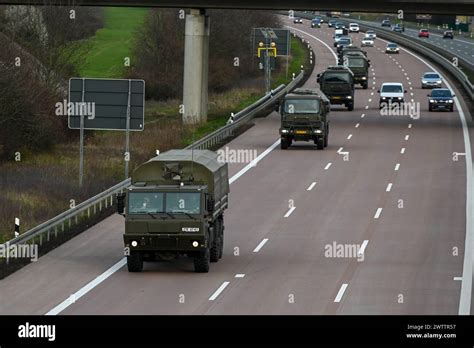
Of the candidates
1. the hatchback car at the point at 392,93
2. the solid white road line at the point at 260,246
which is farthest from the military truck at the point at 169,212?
the hatchback car at the point at 392,93

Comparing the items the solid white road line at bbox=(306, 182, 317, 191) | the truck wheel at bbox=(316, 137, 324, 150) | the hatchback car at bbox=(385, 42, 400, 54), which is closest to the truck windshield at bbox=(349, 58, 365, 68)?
A: the truck wheel at bbox=(316, 137, 324, 150)

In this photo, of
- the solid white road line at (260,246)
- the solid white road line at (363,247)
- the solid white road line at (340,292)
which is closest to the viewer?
the solid white road line at (340,292)

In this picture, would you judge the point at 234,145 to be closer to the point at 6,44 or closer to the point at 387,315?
the point at 6,44

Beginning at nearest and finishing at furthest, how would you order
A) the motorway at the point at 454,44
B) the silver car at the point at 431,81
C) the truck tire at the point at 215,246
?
the truck tire at the point at 215,246, the silver car at the point at 431,81, the motorway at the point at 454,44

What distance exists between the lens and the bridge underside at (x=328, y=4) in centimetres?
6650

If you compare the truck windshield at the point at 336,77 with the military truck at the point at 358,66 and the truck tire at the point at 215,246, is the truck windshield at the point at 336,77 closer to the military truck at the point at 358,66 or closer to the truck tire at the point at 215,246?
the military truck at the point at 358,66

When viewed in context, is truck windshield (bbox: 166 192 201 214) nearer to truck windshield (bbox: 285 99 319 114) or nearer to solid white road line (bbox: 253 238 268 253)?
solid white road line (bbox: 253 238 268 253)

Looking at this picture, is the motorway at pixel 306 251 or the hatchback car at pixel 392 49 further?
the hatchback car at pixel 392 49

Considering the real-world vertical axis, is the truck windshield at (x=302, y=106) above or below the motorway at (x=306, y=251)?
above

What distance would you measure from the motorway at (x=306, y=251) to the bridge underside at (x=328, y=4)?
30.3 ft

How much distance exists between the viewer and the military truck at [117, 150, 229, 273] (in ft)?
100

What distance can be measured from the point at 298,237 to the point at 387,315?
10.8m

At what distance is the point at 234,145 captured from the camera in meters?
60.2

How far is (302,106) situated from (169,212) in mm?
27651
